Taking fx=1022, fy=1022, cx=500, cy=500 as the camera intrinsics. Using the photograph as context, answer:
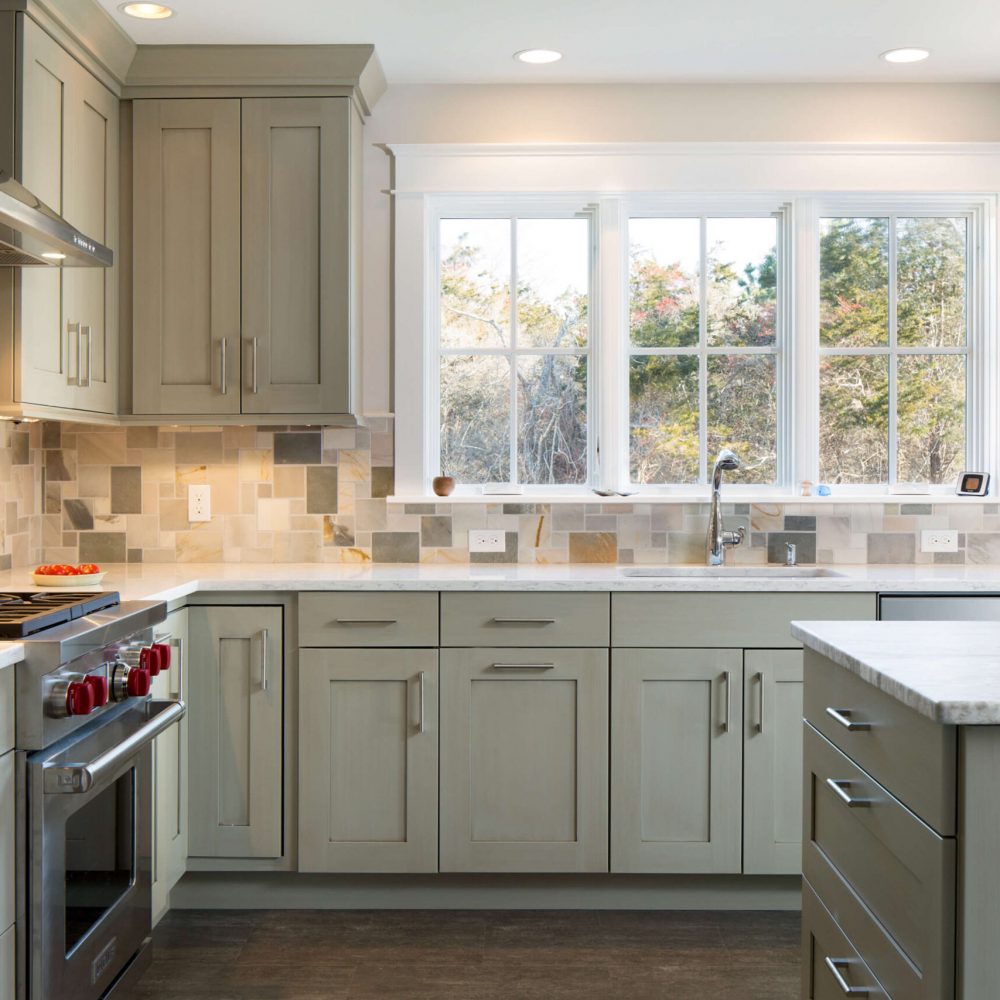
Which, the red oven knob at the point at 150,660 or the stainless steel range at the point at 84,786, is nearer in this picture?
the stainless steel range at the point at 84,786

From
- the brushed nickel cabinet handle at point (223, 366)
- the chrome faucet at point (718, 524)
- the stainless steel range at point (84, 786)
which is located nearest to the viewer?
the stainless steel range at point (84, 786)

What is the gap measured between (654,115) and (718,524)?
1.38m

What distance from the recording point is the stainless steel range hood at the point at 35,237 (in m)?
1.97

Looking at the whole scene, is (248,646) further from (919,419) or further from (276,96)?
(919,419)

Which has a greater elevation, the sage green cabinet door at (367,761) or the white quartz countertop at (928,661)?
the white quartz countertop at (928,661)

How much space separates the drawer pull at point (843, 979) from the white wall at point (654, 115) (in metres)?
2.62

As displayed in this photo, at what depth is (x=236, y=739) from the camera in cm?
290

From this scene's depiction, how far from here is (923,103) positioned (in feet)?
11.2

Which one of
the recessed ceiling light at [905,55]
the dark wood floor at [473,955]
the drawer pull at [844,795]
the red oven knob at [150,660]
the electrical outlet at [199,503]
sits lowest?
the dark wood floor at [473,955]

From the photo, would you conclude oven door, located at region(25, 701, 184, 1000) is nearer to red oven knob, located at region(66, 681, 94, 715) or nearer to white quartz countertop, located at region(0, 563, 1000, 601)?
red oven knob, located at region(66, 681, 94, 715)

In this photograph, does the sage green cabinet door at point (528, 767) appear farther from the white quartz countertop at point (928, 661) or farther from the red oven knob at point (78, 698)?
the red oven knob at point (78, 698)

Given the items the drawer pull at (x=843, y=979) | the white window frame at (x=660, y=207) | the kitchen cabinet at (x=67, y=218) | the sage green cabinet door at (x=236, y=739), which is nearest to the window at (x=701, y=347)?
the white window frame at (x=660, y=207)

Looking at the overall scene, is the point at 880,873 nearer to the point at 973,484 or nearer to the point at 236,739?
the point at 236,739

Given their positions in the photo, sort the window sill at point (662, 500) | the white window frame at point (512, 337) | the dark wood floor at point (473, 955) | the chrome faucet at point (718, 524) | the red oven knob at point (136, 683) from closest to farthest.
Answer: the red oven knob at point (136, 683), the dark wood floor at point (473, 955), the chrome faucet at point (718, 524), the window sill at point (662, 500), the white window frame at point (512, 337)
